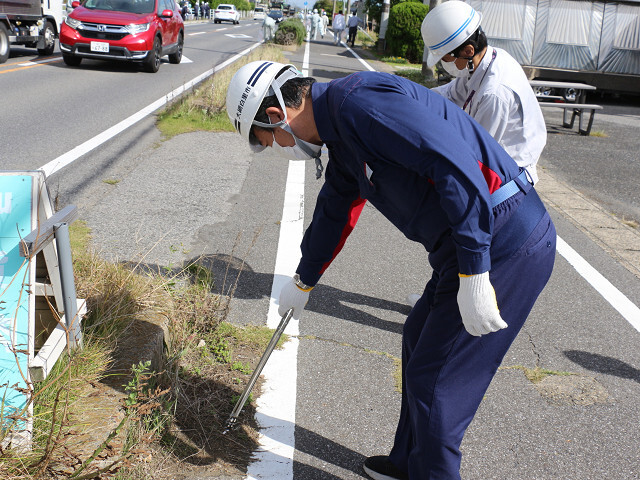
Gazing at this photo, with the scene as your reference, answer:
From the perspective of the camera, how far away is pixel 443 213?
7.00 feet

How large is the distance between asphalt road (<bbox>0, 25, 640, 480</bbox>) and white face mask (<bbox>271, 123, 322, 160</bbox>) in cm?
134

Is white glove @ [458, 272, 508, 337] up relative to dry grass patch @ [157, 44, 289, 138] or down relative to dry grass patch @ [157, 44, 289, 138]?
up

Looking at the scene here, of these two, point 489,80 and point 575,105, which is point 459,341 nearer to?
point 489,80

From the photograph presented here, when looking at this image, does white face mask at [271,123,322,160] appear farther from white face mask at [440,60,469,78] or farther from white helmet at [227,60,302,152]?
white face mask at [440,60,469,78]

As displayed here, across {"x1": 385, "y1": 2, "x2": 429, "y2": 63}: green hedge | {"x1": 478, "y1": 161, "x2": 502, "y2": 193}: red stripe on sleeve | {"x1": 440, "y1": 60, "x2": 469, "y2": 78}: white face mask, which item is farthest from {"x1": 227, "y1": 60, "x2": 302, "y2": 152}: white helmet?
{"x1": 385, "y1": 2, "x2": 429, "y2": 63}: green hedge

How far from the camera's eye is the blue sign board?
2238 mm

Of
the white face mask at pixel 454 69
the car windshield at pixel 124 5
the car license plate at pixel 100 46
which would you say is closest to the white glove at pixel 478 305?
the white face mask at pixel 454 69

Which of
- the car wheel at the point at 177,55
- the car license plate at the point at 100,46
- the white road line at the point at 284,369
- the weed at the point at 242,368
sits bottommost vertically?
the white road line at the point at 284,369

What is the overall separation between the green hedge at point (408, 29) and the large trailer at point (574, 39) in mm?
9711

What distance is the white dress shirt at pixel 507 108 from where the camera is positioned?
355 centimetres

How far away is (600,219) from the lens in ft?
22.8

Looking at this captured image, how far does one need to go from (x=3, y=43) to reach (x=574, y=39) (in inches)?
553

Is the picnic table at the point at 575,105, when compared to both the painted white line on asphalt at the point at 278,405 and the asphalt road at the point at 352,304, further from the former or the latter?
the painted white line on asphalt at the point at 278,405

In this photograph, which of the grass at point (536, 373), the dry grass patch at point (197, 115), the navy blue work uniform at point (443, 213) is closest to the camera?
the navy blue work uniform at point (443, 213)
